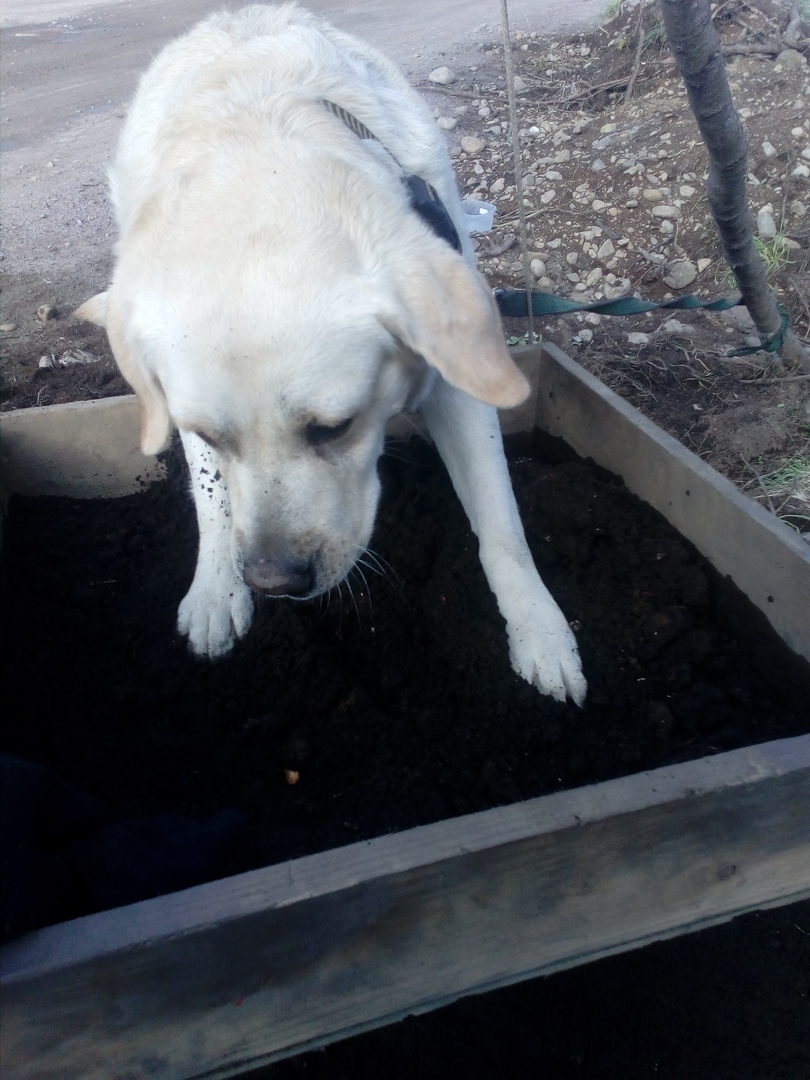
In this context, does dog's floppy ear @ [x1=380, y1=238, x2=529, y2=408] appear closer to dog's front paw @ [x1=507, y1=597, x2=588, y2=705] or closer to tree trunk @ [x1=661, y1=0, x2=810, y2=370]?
dog's front paw @ [x1=507, y1=597, x2=588, y2=705]

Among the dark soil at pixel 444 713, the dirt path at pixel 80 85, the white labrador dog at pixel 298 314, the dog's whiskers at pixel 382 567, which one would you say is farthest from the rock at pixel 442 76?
the dog's whiskers at pixel 382 567

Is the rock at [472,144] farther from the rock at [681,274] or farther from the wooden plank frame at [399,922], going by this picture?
the wooden plank frame at [399,922]

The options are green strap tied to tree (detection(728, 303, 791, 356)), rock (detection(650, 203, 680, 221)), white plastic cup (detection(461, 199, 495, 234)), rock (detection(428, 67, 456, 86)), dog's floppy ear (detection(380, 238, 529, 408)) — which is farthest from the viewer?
rock (detection(428, 67, 456, 86))

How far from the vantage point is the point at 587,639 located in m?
1.81

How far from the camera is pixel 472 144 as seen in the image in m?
5.92

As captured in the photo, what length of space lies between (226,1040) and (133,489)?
1.69m

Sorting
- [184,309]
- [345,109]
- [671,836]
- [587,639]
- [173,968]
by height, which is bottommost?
[587,639]

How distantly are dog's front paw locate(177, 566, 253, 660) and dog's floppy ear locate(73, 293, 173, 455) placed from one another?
0.39m

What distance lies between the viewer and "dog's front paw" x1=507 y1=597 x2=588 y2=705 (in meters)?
1.69

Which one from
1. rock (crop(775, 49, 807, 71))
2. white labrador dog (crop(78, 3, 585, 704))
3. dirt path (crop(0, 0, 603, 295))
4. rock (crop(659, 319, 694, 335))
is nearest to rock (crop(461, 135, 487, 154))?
dirt path (crop(0, 0, 603, 295))

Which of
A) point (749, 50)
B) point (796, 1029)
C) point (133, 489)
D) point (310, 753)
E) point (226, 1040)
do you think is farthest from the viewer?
point (749, 50)

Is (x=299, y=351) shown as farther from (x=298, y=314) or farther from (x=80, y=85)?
(x=80, y=85)

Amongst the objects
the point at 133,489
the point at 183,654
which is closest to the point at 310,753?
the point at 183,654

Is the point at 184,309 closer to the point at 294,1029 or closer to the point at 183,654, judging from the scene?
the point at 183,654
